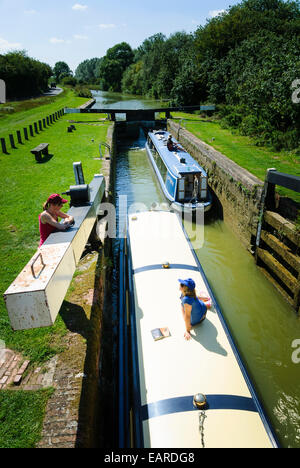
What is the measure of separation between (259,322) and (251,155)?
9.39m

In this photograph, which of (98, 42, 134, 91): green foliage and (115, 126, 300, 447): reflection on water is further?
(98, 42, 134, 91): green foliage

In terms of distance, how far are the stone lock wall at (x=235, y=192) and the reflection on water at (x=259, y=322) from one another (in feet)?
1.79

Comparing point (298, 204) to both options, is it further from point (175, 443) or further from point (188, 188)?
point (175, 443)

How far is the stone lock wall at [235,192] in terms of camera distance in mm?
9120

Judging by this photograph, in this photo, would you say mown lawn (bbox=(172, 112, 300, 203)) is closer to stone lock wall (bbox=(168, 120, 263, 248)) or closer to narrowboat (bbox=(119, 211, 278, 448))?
stone lock wall (bbox=(168, 120, 263, 248))

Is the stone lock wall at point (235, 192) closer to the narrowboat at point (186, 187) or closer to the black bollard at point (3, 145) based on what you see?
the narrowboat at point (186, 187)

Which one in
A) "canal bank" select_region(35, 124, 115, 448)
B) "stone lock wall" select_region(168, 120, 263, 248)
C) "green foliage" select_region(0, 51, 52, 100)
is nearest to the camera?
"canal bank" select_region(35, 124, 115, 448)

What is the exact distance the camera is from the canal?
5074mm

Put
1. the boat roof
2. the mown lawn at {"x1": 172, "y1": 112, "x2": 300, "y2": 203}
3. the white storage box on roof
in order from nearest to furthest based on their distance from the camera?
1. the white storage box on roof
2. the mown lawn at {"x1": 172, "y1": 112, "x2": 300, "y2": 203}
3. the boat roof

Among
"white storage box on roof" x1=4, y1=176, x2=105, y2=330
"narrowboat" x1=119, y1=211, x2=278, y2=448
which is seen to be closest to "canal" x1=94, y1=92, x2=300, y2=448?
"narrowboat" x1=119, y1=211, x2=278, y2=448

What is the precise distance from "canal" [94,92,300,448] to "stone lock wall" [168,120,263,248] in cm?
53

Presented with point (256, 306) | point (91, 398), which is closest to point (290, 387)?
point (256, 306)

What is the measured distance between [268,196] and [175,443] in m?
6.89

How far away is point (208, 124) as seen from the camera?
81.8 ft
